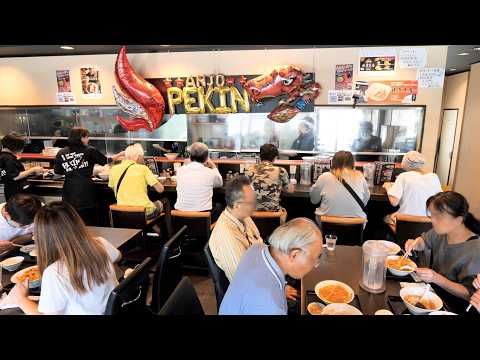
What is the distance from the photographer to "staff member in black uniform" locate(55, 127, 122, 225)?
360 centimetres

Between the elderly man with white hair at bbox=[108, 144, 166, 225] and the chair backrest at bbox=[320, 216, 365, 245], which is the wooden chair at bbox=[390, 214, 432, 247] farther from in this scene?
the elderly man with white hair at bbox=[108, 144, 166, 225]

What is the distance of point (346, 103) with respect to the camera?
494 centimetres

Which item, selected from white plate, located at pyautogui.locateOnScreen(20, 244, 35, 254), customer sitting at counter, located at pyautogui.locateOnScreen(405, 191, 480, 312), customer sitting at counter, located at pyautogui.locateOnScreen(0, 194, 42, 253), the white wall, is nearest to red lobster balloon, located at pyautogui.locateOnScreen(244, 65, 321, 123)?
the white wall

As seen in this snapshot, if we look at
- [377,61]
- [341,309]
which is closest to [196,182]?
[341,309]

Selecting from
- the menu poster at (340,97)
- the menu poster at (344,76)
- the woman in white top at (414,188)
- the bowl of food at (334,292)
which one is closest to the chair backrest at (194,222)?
the bowl of food at (334,292)

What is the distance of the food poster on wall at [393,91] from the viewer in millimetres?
4727

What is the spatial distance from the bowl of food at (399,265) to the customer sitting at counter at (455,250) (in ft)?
0.36

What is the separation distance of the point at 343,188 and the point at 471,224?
119cm

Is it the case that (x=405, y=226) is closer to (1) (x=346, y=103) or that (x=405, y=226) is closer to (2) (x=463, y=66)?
(1) (x=346, y=103)

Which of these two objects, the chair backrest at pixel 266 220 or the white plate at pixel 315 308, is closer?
the white plate at pixel 315 308

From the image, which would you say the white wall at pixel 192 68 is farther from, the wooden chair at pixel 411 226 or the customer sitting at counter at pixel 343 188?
the wooden chair at pixel 411 226

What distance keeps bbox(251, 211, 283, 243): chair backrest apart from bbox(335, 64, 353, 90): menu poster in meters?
2.85

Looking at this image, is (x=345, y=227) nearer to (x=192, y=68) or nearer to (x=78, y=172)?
(x=78, y=172)
